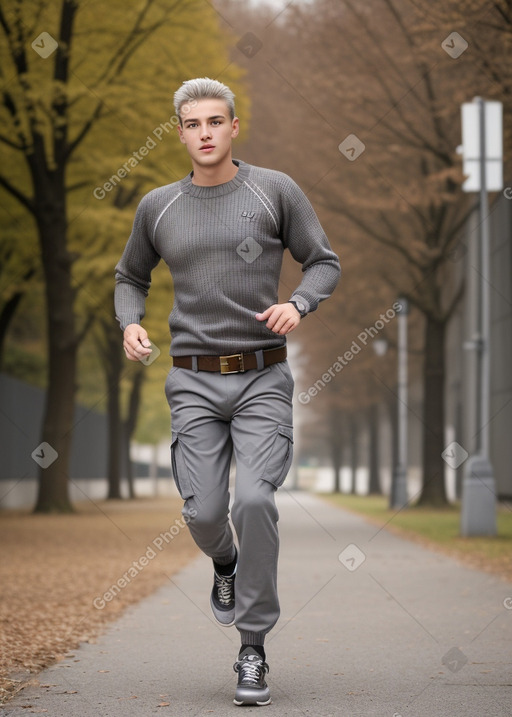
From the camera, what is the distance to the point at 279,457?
14.5 feet

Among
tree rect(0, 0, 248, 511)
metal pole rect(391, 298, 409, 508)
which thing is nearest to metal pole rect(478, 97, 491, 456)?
tree rect(0, 0, 248, 511)

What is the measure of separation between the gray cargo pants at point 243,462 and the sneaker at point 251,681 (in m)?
0.07

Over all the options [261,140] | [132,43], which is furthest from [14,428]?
[132,43]

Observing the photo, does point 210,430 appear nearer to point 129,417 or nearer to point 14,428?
point 14,428

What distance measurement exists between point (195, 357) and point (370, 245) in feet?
69.9

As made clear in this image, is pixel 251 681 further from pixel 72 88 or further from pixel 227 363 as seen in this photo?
pixel 72 88

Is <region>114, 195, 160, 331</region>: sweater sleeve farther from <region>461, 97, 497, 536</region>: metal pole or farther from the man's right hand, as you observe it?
<region>461, 97, 497, 536</region>: metal pole

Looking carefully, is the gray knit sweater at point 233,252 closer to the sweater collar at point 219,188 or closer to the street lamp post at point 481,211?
the sweater collar at point 219,188

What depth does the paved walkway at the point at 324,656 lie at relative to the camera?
4.32 m

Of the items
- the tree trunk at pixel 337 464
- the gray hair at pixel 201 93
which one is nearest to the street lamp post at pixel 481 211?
the gray hair at pixel 201 93

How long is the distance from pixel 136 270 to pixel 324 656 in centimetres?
216

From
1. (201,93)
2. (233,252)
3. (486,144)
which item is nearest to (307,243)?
(233,252)

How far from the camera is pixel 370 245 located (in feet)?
83.6

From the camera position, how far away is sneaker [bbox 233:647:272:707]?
429 centimetres
